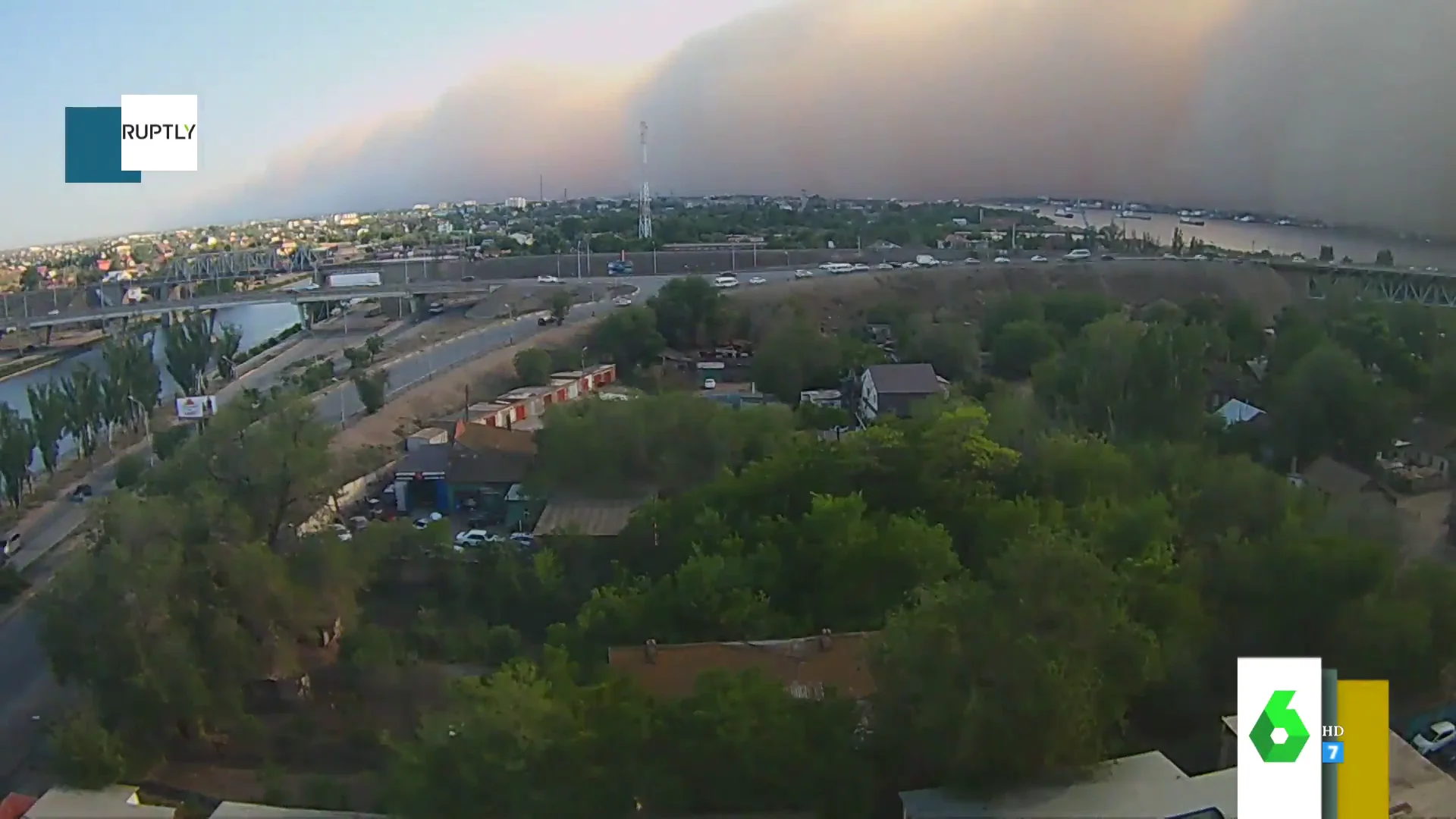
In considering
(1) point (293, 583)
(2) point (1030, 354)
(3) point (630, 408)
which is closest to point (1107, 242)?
(2) point (1030, 354)

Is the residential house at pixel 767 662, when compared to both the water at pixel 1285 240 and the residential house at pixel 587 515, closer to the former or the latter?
the residential house at pixel 587 515

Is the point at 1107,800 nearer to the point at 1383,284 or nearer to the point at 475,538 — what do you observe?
the point at 475,538

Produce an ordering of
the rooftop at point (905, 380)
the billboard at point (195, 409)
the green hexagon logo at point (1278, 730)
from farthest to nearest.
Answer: the billboard at point (195, 409) < the rooftop at point (905, 380) < the green hexagon logo at point (1278, 730)

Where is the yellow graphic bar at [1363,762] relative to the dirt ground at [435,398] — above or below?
below

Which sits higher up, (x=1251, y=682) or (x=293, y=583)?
(x=1251, y=682)

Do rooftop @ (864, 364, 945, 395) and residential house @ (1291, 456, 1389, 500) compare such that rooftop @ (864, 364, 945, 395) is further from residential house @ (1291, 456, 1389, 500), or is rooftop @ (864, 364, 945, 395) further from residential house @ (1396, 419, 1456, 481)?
residential house @ (1396, 419, 1456, 481)

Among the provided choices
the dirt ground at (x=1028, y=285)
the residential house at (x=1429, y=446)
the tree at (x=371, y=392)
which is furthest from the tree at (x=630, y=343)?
the residential house at (x=1429, y=446)

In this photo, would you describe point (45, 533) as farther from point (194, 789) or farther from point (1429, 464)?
point (1429, 464)

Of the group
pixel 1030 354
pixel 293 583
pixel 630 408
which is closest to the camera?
pixel 293 583
